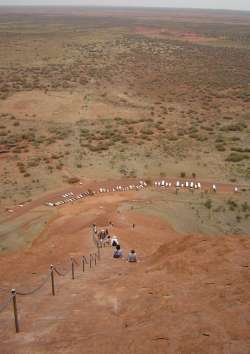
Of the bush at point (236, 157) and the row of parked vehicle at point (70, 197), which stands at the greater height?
the bush at point (236, 157)

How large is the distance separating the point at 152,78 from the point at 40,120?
27.1m

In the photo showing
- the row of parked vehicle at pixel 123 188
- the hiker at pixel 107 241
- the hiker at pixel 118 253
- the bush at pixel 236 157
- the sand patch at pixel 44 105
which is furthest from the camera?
the sand patch at pixel 44 105

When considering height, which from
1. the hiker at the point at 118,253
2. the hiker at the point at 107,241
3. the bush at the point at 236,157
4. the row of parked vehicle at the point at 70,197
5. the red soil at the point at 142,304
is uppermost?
the red soil at the point at 142,304

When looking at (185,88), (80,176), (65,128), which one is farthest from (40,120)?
(185,88)

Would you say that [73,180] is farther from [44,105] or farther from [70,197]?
[44,105]

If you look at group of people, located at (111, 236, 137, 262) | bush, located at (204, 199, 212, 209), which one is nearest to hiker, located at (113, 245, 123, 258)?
group of people, located at (111, 236, 137, 262)

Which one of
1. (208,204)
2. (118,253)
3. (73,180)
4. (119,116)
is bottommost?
(73,180)

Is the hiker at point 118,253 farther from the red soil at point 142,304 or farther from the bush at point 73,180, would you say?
the bush at point 73,180

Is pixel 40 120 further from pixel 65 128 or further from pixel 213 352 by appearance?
pixel 213 352

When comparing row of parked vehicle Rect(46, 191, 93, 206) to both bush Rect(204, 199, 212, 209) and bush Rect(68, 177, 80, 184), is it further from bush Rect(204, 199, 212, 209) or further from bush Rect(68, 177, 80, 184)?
bush Rect(204, 199, 212, 209)

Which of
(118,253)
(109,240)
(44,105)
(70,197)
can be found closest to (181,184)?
(70,197)

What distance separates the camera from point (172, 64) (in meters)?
84.2

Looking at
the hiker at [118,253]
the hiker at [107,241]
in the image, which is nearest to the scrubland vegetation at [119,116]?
the hiker at [107,241]

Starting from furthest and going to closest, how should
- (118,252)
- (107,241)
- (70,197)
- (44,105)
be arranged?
(44,105)
(70,197)
(107,241)
(118,252)
